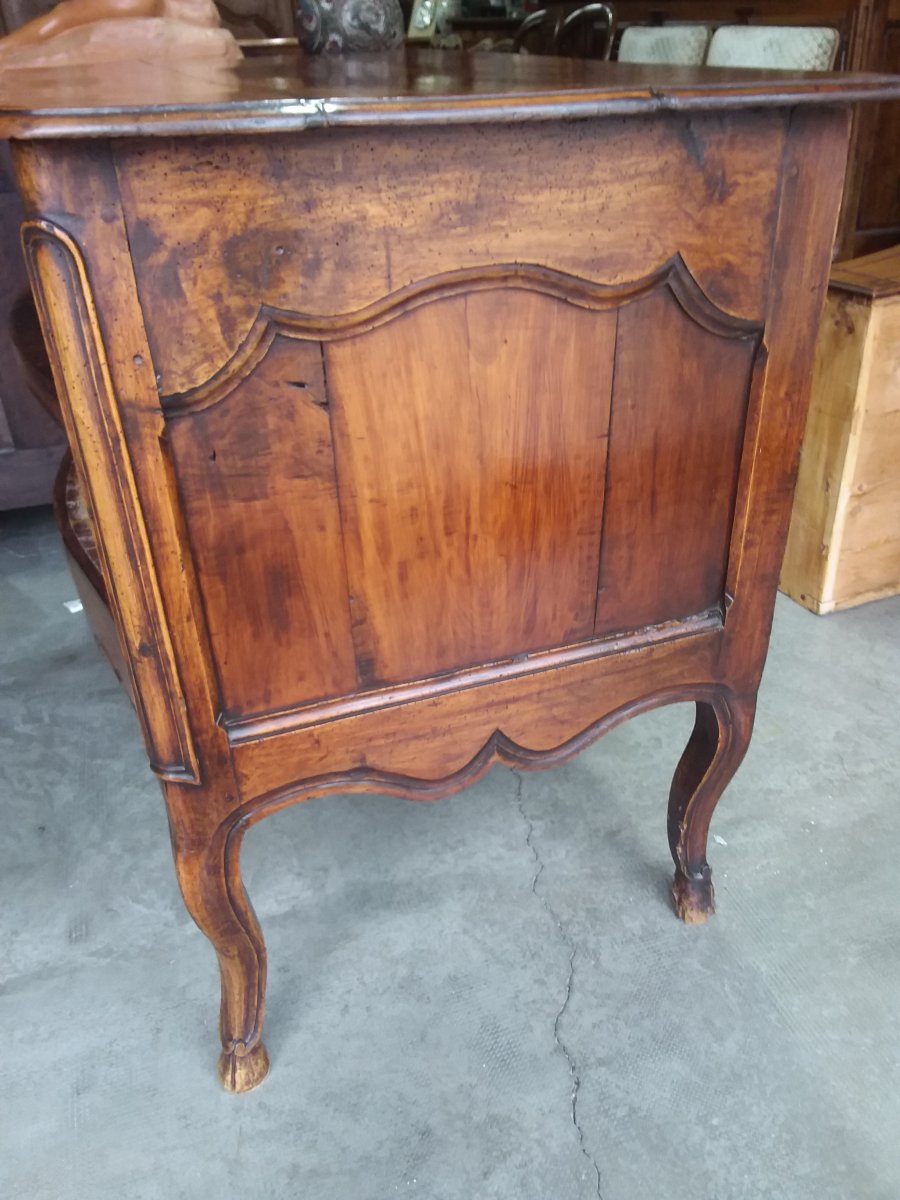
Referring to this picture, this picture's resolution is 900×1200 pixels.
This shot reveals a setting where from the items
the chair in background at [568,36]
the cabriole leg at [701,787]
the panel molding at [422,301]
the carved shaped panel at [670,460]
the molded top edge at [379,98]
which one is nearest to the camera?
the molded top edge at [379,98]

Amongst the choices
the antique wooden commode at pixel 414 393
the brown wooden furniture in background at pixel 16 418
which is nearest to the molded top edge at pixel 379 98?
the antique wooden commode at pixel 414 393

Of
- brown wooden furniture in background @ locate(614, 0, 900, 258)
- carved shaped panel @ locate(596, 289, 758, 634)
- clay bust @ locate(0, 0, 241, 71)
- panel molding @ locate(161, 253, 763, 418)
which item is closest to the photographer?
panel molding @ locate(161, 253, 763, 418)

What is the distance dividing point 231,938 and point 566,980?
0.44 m

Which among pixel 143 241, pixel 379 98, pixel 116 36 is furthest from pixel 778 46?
pixel 143 241

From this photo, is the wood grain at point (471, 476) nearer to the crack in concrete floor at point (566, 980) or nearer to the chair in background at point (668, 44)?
the crack in concrete floor at point (566, 980)

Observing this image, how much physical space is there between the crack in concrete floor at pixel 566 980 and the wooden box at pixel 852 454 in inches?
32.5

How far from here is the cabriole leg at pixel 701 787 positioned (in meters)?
1.12

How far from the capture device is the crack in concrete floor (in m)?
1.01

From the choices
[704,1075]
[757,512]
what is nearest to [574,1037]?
[704,1075]

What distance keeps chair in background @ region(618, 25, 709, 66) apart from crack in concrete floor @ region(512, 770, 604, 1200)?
6.71ft

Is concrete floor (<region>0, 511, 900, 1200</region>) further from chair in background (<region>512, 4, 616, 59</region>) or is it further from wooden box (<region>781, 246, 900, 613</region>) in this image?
chair in background (<region>512, 4, 616, 59</region>)

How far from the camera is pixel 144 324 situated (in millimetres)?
664

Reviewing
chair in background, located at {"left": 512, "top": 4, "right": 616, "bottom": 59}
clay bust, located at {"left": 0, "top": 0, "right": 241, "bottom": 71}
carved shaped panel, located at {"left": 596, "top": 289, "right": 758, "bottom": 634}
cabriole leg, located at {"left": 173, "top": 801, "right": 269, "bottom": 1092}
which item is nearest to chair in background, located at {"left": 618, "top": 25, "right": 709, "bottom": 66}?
chair in background, located at {"left": 512, "top": 4, "right": 616, "bottom": 59}

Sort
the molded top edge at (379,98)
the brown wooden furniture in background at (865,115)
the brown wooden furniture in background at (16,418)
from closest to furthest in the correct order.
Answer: the molded top edge at (379,98), the brown wooden furniture in background at (16,418), the brown wooden furniture in background at (865,115)
